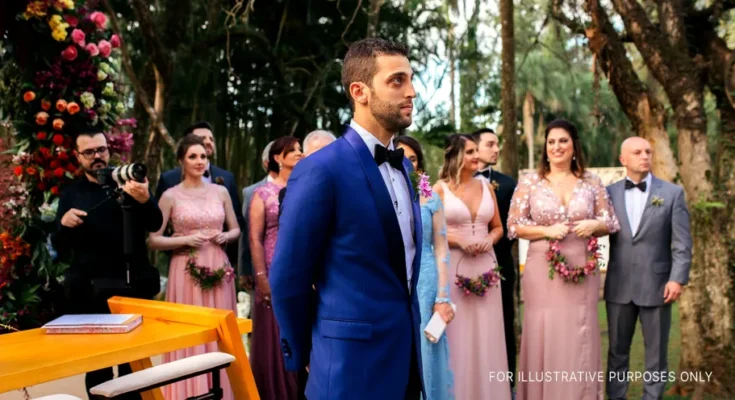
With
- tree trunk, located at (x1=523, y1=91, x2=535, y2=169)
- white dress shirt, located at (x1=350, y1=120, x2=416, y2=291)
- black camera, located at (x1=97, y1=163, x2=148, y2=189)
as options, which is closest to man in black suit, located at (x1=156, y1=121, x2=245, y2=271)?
black camera, located at (x1=97, y1=163, x2=148, y2=189)

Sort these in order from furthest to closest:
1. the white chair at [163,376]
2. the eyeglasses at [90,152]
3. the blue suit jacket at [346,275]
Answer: the eyeglasses at [90,152] < the white chair at [163,376] < the blue suit jacket at [346,275]

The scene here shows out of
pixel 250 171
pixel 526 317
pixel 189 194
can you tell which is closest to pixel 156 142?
pixel 250 171

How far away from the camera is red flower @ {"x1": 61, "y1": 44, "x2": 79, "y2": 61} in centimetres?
537

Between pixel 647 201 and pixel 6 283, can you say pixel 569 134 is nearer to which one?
pixel 647 201

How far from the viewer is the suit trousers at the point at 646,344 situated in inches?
213

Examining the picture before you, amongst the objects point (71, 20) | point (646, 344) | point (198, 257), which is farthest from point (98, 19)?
point (646, 344)

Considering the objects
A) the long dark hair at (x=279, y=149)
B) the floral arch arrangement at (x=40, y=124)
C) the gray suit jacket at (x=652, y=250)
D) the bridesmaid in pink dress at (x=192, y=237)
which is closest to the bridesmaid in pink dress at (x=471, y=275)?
the gray suit jacket at (x=652, y=250)

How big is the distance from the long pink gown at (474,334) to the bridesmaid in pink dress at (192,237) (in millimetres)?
1661

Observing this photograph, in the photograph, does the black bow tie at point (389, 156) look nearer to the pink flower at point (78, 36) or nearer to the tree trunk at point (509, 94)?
the pink flower at point (78, 36)

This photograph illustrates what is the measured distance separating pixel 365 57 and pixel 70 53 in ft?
11.4

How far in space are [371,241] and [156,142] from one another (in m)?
7.63

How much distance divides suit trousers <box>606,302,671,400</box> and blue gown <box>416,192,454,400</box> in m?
1.37

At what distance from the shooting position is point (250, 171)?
12.4 metres

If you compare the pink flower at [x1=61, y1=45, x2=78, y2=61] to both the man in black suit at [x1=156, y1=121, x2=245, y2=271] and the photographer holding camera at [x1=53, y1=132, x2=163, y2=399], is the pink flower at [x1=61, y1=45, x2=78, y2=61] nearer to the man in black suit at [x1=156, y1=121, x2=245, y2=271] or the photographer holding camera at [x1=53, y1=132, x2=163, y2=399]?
the photographer holding camera at [x1=53, y1=132, x2=163, y2=399]
